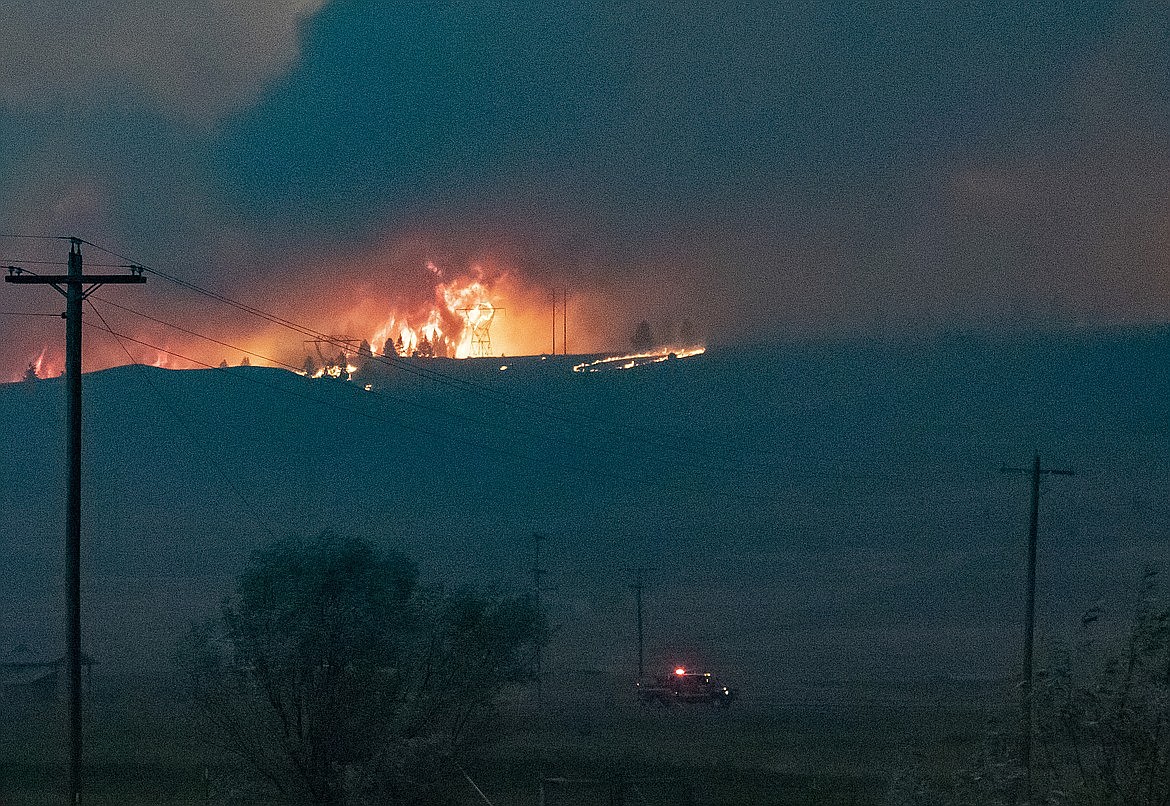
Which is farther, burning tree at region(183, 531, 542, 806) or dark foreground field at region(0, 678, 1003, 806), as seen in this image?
dark foreground field at region(0, 678, 1003, 806)

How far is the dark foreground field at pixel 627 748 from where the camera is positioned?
41.5 meters

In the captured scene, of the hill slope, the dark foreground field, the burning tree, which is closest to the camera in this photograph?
the burning tree

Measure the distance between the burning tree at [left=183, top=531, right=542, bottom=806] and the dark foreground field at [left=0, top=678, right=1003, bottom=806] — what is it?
124 cm

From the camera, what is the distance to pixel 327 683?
29.2m

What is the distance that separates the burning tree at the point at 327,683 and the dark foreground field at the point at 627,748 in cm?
124

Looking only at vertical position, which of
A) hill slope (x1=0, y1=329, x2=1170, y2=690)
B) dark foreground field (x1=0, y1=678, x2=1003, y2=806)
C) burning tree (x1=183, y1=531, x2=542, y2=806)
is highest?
burning tree (x1=183, y1=531, x2=542, y2=806)

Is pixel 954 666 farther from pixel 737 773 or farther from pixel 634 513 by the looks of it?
pixel 634 513

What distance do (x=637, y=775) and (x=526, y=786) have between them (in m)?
3.71

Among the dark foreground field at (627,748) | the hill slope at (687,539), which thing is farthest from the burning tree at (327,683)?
the hill slope at (687,539)

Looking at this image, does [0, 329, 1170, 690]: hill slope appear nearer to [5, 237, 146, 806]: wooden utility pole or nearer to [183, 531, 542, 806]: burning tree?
[183, 531, 542, 806]: burning tree

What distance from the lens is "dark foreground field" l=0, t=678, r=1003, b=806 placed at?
4150 centimetres

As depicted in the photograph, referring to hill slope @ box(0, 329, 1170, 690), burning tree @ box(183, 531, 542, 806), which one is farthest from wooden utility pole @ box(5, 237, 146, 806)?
hill slope @ box(0, 329, 1170, 690)

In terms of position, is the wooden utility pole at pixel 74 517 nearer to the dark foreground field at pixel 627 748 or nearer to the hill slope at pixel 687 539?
the dark foreground field at pixel 627 748

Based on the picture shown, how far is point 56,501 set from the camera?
176375 millimetres
